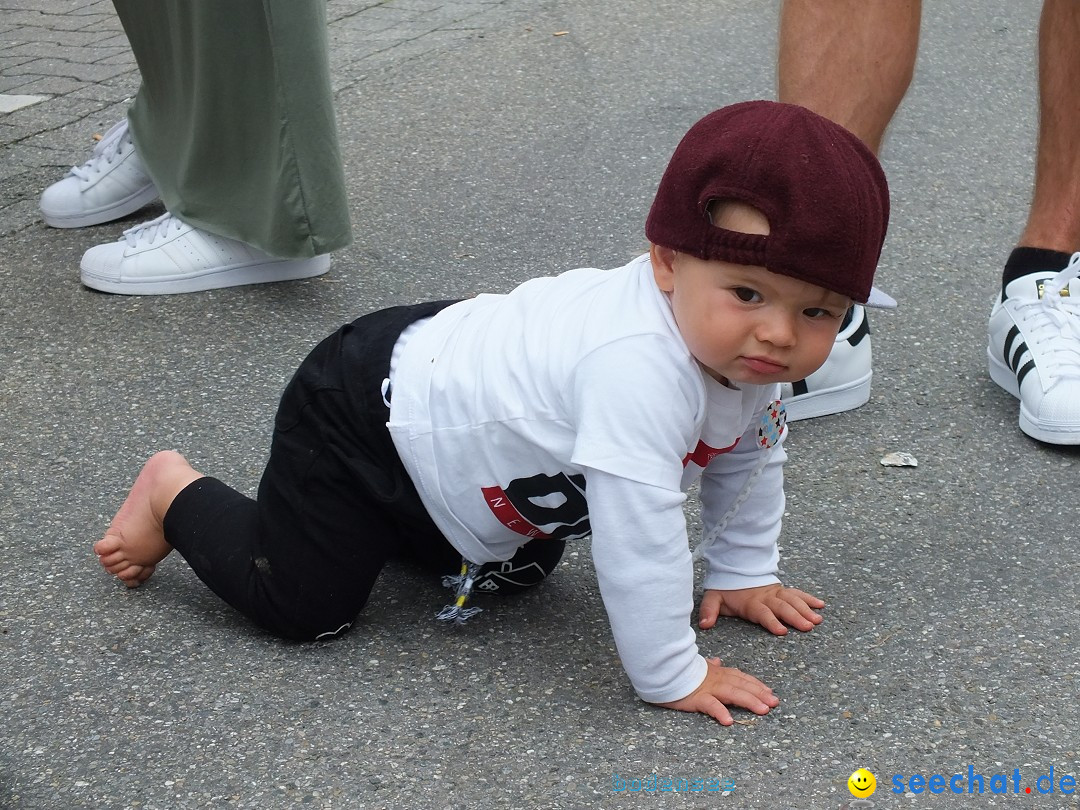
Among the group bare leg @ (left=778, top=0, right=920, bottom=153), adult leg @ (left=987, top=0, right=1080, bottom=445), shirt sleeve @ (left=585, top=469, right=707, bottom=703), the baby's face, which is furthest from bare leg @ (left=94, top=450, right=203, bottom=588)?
adult leg @ (left=987, top=0, right=1080, bottom=445)

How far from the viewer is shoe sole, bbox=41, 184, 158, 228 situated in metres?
3.35

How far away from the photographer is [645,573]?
1644 millimetres

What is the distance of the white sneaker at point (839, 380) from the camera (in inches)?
99.4

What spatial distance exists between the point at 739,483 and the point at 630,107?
2571 millimetres

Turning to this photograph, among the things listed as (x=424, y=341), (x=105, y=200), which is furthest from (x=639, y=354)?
(x=105, y=200)

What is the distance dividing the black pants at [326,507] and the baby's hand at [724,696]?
0.45 metres

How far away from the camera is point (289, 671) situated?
1.86 m

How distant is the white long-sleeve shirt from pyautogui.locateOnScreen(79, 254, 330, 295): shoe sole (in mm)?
1262

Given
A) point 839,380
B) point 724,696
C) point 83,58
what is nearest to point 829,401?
point 839,380

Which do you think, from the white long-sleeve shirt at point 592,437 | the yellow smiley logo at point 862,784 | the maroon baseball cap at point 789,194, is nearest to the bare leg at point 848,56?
the white long-sleeve shirt at point 592,437

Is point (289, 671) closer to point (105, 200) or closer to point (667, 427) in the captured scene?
point (667, 427)

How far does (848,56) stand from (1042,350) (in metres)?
0.70

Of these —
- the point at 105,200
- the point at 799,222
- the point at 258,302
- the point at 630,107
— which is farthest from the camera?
the point at 630,107

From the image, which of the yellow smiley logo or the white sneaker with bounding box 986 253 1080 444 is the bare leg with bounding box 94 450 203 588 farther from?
the white sneaker with bounding box 986 253 1080 444
